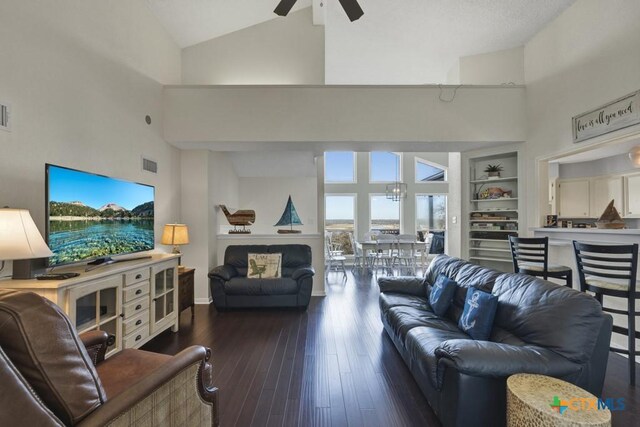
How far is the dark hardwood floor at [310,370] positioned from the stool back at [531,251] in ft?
3.36

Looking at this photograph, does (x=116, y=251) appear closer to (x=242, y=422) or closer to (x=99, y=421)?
(x=242, y=422)

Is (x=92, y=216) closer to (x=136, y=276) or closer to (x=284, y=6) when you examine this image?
(x=136, y=276)

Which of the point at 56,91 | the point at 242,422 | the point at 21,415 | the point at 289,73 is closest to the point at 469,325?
the point at 242,422

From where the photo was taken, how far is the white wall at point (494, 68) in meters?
4.59

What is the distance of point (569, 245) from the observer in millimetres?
3375

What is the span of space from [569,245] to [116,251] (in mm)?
4858

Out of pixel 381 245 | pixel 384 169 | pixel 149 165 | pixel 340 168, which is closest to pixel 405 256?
pixel 381 245

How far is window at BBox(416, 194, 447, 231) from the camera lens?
333 inches

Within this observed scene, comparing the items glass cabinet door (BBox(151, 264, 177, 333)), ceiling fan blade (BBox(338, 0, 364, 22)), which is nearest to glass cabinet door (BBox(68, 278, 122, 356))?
glass cabinet door (BBox(151, 264, 177, 333))

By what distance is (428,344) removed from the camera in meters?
2.02

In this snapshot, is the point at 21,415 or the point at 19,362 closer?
the point at 21,415

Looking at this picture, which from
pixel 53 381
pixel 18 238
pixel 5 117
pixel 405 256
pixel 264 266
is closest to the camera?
pixel 53 381

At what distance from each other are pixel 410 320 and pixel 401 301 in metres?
0.56

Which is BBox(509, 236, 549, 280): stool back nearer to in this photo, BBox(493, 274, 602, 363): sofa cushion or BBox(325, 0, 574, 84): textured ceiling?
BBox(493, 274, 602, 363): sofa cushion
